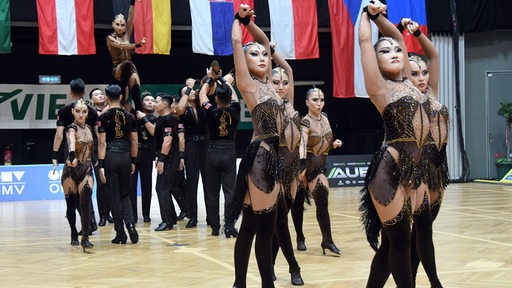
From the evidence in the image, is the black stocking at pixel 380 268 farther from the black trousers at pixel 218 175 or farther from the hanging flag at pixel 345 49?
the hanging flag at pixel 345 49

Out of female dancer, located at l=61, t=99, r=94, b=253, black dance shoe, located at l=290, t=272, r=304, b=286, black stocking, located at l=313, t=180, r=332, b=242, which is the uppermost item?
female dancer, located at l=61, t=99, r=94, b=253

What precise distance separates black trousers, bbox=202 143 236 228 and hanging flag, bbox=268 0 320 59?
7756 millimetres

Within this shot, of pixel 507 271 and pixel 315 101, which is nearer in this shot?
pixel 507 271

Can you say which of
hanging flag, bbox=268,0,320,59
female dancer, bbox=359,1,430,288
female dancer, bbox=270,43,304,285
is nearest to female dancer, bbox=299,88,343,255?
female dancer, bbox=270,43,304,285

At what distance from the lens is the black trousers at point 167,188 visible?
Result: 1005cm

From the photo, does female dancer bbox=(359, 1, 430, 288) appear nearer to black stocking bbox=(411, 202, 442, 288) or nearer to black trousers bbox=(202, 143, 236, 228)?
black stocking bbox=(411, 202, 442, 288)

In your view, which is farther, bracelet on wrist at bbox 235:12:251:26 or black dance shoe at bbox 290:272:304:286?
black dance shoe at bbox 290:272:304:286

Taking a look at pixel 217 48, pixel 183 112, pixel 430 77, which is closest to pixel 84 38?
pixel 217 48

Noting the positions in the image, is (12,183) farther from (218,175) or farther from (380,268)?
(380,268)

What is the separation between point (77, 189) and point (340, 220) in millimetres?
4027

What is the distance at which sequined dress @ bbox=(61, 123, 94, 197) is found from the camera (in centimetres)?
817

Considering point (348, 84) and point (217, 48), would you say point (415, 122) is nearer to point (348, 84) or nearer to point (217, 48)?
point (217, 48)

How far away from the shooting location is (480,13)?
18656mm

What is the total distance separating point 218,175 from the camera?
9242mm
